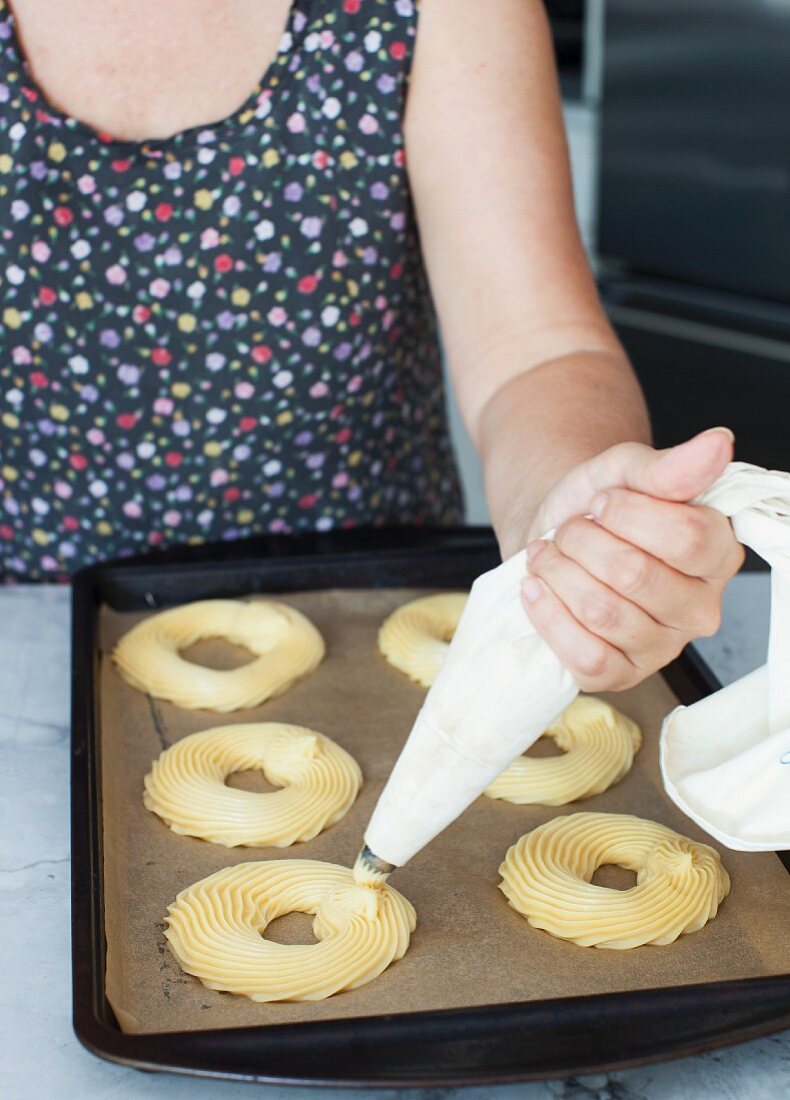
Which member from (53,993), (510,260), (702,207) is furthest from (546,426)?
(702,207)

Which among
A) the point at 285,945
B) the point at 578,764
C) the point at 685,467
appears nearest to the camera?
the point at 685,467

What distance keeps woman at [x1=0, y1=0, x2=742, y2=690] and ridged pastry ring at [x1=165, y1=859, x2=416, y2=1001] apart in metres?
0.37

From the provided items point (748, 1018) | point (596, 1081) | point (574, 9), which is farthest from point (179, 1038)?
point (574, 9)

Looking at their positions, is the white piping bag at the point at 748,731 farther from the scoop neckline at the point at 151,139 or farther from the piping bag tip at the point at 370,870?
the scoop neckline at the point at 151,139

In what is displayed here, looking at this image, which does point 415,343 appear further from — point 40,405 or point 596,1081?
point 596,1081

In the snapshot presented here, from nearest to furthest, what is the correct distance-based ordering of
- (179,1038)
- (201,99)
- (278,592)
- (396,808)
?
(179,1038), (396,808), (201,99), (278,592)

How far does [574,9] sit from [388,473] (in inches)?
67.5

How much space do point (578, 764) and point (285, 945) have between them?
328 mm

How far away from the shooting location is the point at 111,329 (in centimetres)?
Result: 141

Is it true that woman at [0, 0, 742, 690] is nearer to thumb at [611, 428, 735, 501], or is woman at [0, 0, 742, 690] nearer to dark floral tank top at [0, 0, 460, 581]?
dark floral tank top at [0, 0, 460, 581]

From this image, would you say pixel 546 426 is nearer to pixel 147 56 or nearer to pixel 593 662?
pixel 593 662

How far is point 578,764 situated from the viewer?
1172 millimetres

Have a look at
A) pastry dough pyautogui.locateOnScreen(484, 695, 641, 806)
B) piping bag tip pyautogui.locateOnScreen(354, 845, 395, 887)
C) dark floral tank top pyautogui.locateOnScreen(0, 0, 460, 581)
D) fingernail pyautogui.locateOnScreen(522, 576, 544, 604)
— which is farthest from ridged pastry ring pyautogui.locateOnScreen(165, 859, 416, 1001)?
dark floral tank top pyautogui.locateOnScreen(0, 0, 460, 581)

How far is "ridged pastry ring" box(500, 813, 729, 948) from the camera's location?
979mm
